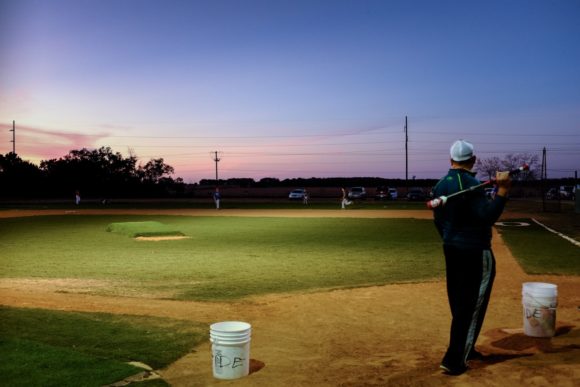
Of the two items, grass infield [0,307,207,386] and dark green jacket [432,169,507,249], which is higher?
dark green jacket [432,169,507,249]

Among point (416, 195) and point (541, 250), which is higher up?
point (416, 195)

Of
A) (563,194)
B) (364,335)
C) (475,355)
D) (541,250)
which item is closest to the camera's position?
(475,355)

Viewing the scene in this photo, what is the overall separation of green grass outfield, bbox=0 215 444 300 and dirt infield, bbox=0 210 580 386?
3.80 ft

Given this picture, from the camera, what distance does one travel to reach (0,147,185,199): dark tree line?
82.9 meters

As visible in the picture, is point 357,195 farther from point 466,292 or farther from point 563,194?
point 466,292

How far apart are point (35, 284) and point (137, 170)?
8671 centimetres

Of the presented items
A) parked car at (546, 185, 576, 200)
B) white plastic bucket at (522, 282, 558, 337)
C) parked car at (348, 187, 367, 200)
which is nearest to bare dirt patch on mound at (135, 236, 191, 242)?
white plastic bucket at (522, 282, 558, 337)

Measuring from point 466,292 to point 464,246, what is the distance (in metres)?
0.49

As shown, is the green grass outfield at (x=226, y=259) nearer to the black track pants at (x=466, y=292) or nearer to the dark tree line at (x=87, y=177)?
the black track pants at (x=466, y=292)

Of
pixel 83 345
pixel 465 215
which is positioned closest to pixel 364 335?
pixel 465 215

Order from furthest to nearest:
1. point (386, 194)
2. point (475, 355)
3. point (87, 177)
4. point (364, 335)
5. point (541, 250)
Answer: point (87, 177)
point (386, 194)
point (541, 250)
point (364, 335)
point (475, 355)

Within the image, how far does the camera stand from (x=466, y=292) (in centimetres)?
526

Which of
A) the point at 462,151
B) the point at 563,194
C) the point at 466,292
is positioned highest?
the point at 462,151

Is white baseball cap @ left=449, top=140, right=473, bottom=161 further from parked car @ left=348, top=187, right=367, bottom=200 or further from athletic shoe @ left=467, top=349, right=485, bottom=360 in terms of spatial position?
parked car @ left=348, top=187, right=367, bottom=200
